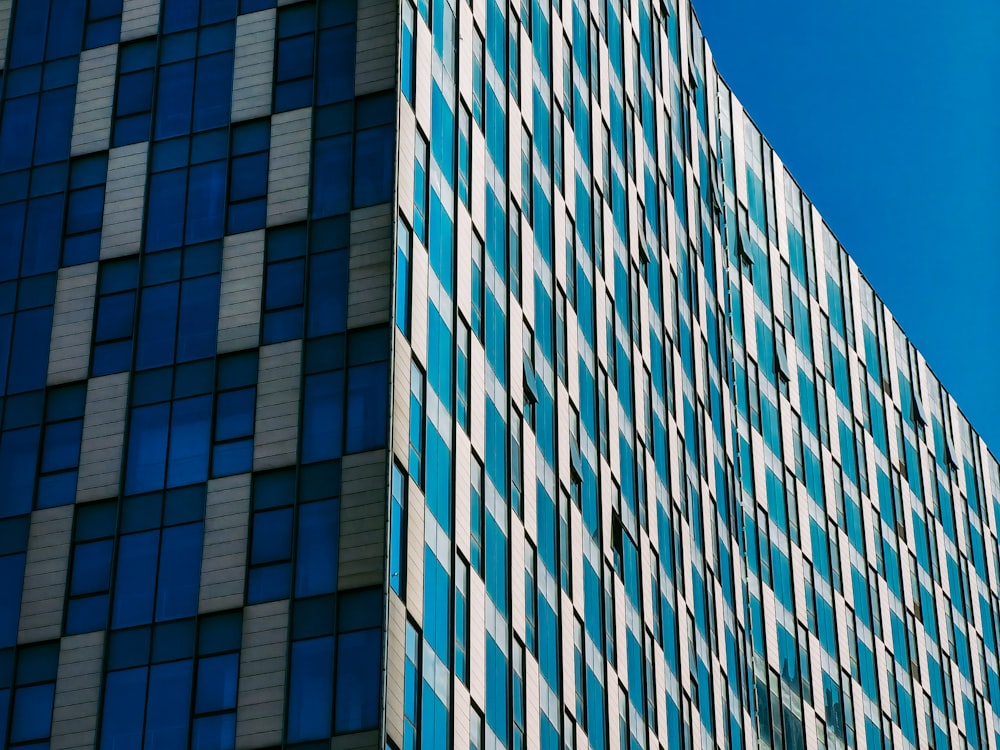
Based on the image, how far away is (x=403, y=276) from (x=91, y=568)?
9655 mm

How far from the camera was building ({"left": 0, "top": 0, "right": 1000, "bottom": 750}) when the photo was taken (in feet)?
148

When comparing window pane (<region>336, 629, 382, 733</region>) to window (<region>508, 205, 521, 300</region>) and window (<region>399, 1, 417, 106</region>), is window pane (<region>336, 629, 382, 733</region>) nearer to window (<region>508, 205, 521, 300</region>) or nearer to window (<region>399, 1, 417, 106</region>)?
window (<region>399, 1, 417, 106</region>)

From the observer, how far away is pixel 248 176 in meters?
51.0

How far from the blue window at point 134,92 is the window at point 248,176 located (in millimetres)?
2729

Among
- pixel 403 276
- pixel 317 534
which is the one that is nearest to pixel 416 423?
pixel 403 276

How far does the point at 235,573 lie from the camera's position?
45.3 meters

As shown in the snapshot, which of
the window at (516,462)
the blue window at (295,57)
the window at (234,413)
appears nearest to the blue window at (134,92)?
the blue window at (295,57)

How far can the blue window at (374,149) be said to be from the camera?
49250 mm

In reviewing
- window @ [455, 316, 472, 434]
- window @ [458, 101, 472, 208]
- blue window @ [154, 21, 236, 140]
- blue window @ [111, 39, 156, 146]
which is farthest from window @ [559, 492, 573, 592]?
blue window @ [111, 39, 156, 146]

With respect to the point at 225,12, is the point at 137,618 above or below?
below

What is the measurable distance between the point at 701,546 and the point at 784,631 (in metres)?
10.4

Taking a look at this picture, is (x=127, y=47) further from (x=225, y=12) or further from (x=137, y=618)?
(x=137, y=618)

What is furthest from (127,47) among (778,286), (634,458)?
(778,286)

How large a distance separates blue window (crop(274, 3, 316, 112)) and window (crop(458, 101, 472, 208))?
4.67m
